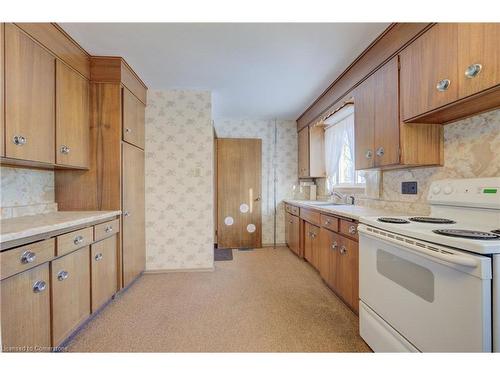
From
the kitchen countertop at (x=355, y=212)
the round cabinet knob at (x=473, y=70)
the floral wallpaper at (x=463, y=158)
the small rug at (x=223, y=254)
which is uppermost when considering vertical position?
the round cabinet knob at (x=473, y=70)

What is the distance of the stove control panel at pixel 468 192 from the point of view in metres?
1.19

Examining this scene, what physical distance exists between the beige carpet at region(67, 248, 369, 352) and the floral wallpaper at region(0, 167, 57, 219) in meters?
1.00

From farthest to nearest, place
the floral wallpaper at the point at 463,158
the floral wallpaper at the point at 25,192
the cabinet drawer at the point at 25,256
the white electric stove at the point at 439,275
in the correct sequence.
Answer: the floral wallpaper at the point at 25,192
the floral wallpaper at the point at 463,158
the cabinet drawer at the point at 25,256
the white electric stove at the point at 439,275

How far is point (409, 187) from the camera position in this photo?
1.90 meters

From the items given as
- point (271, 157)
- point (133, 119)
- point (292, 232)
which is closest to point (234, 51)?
point (133, 119)

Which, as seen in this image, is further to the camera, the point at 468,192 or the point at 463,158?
the point at 463,158

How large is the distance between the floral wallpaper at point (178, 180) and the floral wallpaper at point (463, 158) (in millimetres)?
2047

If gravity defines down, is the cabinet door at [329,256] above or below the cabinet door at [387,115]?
below

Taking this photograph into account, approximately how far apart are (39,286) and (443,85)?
8.13 feet

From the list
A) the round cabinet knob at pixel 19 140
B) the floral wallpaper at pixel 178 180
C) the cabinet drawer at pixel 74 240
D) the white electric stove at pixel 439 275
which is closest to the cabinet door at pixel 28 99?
the round cabinet knob at pixel 19 140

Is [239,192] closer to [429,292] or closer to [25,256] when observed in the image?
[25,256]

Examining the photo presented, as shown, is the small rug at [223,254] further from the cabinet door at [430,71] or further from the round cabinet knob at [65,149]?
the cabinet door at [430,71]

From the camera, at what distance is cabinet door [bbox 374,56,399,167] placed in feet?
5.46
